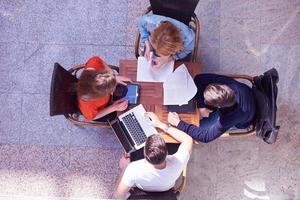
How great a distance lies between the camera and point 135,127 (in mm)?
2523

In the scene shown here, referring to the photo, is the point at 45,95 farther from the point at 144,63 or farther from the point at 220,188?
the point at 220,188

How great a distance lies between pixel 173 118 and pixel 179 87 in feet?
0.69

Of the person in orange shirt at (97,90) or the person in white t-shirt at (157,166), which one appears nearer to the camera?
the person in white t-shirt at (157,166)

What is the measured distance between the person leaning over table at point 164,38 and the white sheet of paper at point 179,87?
124mm

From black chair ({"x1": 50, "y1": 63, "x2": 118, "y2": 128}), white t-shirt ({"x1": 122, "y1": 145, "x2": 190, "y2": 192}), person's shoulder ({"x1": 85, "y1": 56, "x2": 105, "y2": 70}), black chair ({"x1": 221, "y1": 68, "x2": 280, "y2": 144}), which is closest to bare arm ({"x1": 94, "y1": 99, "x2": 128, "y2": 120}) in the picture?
black chair ({"x1": 50, "y1": 63, "x2": 118, "y2": 128})

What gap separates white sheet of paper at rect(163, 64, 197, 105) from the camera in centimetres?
251

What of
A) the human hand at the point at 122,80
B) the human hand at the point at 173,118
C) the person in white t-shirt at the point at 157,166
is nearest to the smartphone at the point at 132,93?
the human hand at the point at 122,80

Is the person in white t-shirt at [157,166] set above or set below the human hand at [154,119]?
below

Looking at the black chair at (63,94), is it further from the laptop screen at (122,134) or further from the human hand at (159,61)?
the human hand at (159,61)

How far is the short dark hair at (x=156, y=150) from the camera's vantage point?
7.30 feet

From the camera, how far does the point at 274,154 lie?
124 inches

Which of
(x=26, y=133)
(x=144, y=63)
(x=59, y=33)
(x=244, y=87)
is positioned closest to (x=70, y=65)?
(x=59, y=33)

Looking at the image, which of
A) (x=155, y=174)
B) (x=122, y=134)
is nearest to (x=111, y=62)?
(x=122, y=134)

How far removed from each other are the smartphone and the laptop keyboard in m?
0.09
